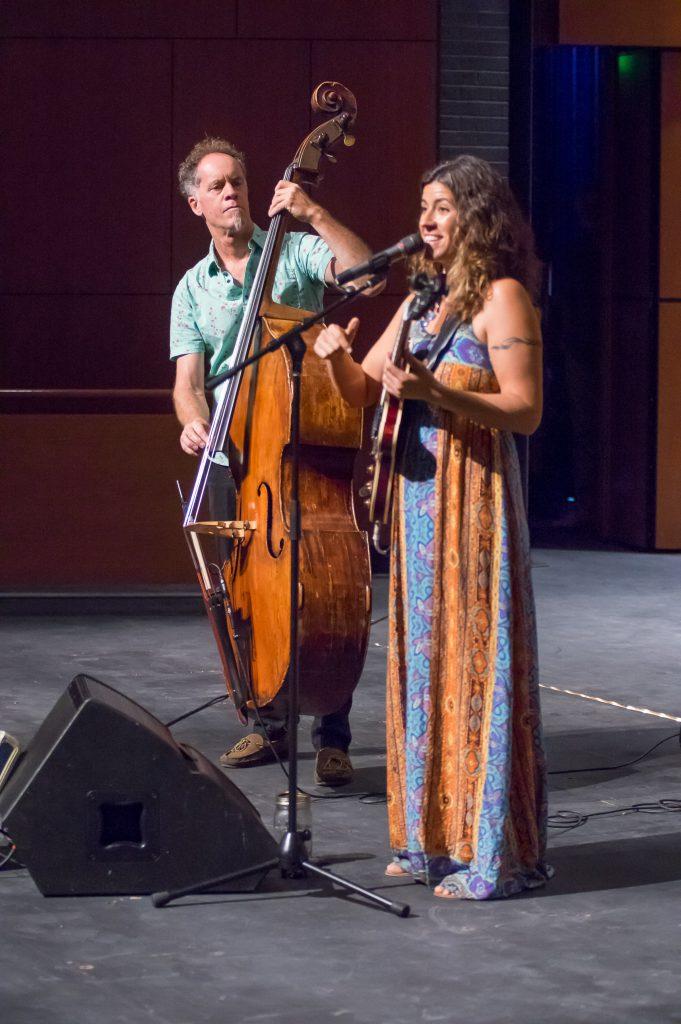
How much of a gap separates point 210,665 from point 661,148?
458cm

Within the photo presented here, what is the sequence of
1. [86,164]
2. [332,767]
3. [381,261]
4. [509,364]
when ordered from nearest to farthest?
[381,261], [509,364], [332,767], [86,164]

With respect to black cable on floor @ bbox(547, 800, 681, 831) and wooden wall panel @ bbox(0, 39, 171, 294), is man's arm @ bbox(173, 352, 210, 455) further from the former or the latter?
wooden wall panel @ bbox(0, 39, 171, 294)

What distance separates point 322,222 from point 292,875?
5.35ft

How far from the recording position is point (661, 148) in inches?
343

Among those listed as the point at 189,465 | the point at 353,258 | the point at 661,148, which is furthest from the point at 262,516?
the point at 661,148

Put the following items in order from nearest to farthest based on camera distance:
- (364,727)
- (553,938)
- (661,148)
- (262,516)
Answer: (553,938) → (262,516) → (364,727) → (661,148)

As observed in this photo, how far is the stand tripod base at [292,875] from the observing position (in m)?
3.14

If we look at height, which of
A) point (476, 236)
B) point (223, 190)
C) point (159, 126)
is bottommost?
point (476, 236)

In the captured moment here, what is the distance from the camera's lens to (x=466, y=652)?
3.22 meters

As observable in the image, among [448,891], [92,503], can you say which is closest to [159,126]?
[92,503]

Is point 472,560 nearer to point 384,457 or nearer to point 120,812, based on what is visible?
point 384,457

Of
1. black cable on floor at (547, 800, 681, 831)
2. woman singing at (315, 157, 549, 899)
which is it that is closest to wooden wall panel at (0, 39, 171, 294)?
black cable on floor at (547, 800, 681, 831)

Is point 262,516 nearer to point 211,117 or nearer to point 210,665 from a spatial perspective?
point 210,665

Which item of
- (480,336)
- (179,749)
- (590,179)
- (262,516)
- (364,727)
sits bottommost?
(364,727)
